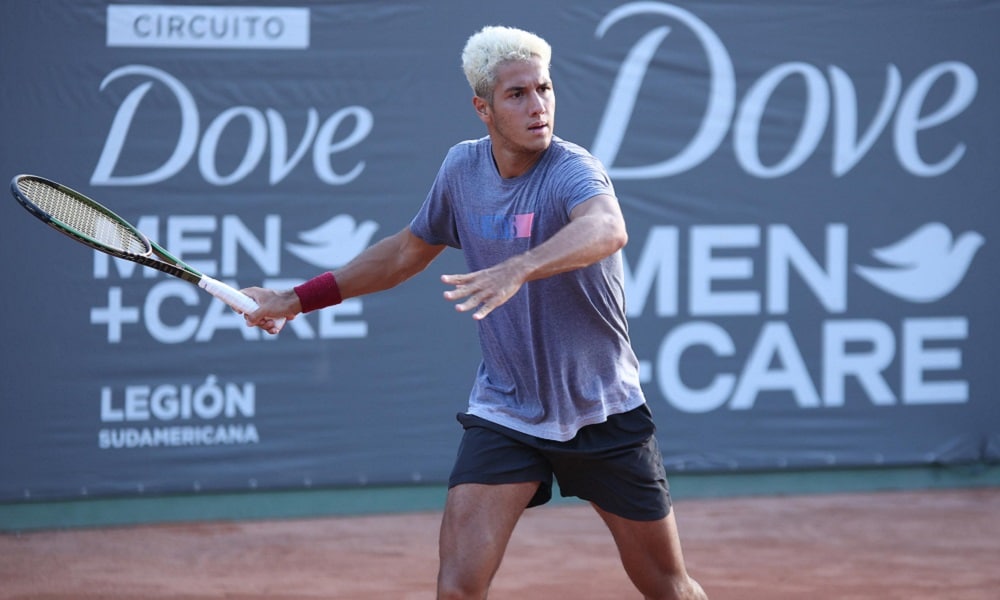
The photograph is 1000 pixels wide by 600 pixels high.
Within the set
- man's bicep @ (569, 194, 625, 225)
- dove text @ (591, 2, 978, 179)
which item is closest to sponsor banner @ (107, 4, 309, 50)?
dove text @ (591, 2, 978, 179)

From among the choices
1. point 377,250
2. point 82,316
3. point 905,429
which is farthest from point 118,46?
point 905,429

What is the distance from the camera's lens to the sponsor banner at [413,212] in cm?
636

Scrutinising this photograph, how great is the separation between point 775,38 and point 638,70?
0.74m

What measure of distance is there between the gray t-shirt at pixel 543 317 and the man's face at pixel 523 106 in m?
0.08

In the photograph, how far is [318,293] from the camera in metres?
3.75

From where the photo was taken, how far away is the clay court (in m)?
5.44

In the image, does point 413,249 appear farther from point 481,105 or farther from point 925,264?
point 925,264

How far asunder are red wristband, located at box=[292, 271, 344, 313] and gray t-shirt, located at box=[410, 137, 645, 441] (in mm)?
421

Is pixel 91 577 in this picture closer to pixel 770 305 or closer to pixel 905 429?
pixel 770 305

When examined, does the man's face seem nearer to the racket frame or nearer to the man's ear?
the man's ear

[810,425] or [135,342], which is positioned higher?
[135,342]

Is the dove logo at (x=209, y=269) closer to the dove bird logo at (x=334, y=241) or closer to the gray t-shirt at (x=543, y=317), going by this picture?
the dove bird logo at (x=334, y=241)

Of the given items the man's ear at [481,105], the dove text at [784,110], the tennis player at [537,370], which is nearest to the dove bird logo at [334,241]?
the dove text at [784,110]

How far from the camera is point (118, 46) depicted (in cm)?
637
